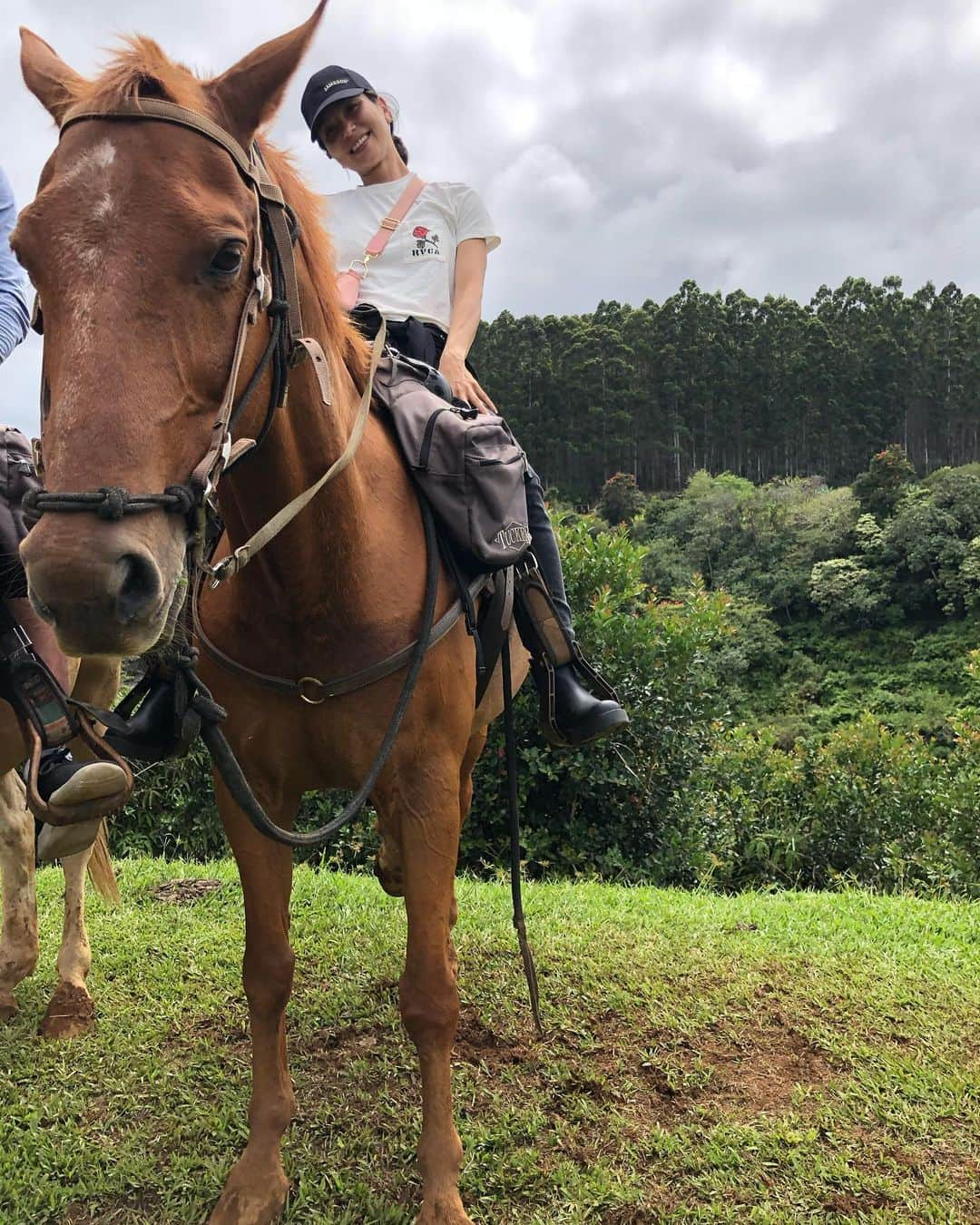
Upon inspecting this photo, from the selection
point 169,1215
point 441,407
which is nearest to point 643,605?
point 441,407

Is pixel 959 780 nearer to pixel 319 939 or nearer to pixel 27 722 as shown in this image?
pixel 319 939

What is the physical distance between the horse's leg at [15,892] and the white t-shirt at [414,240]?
2521mm

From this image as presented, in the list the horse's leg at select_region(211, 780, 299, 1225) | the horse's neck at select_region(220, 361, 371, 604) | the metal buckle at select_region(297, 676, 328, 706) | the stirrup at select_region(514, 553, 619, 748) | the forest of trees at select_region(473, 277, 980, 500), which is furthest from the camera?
the forest of trees at select_region(473, 277, 980, 500)

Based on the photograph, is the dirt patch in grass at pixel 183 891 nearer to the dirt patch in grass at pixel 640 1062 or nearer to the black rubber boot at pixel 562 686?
the dirt patch in grass at pixel 640 1062

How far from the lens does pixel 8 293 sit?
9.34 ft

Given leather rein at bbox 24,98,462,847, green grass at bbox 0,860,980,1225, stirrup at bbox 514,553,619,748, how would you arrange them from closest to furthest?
leather rein at bbox 24,98,462,847, green grass at bbox 0,860,980,1225, stirrup at bbox 514,553,619,748

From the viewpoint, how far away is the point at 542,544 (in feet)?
11.5

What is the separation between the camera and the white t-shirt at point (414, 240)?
3146 millimetres

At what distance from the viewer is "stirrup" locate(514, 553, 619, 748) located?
10.7 ft

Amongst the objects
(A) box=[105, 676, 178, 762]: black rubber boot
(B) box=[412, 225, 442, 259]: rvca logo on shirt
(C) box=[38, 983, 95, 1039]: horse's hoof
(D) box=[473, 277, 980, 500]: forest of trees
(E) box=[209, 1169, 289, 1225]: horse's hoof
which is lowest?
(E) box=[209, 1169, 289, 1225]: horse's hoof

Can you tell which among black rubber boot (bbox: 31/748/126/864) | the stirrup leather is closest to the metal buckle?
black rubber boot (bbox: 31/748/126/864)

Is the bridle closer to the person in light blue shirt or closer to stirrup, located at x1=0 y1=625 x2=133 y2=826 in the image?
stirrup, located at x1=0 y1=625 x2=133 y2=826

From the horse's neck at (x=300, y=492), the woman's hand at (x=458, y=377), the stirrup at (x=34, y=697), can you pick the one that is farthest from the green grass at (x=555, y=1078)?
the woman's hand at (x=458, y=377)

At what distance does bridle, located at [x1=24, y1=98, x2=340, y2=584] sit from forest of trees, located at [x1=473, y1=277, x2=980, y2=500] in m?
49.0
